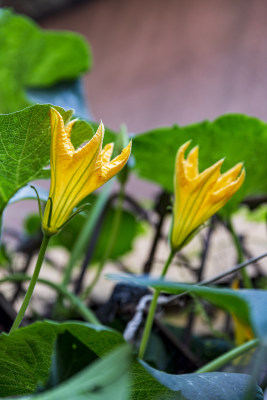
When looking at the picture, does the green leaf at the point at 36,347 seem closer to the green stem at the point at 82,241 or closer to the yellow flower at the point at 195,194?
the yellow flower at the point at 195,194

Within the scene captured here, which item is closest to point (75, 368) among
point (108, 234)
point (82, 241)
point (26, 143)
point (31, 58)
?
point (26, 143)

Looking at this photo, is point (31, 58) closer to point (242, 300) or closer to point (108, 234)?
point (108, 234)

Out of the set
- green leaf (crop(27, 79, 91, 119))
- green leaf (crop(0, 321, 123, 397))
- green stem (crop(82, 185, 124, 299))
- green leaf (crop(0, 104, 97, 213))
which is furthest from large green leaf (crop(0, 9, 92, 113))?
green leaf (crop(0, 321, 123, 397))

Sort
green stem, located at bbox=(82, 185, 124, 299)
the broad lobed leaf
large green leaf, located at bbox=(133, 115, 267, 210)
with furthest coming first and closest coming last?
green stem, located at bbox=(82, 185, 124, 299) < large green leaf, located at bbox=(133, 115, 267, 210) < the broad lobed leaf

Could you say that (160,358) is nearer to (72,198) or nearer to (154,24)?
(72,198)

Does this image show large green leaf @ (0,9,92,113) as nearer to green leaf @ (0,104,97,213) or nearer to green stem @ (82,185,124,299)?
green stem @ (82,185,124,299)

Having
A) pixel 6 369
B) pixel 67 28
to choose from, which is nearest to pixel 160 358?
pixel 6 369

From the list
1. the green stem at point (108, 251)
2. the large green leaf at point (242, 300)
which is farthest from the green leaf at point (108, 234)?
the large green leaf at point (242, 300)
